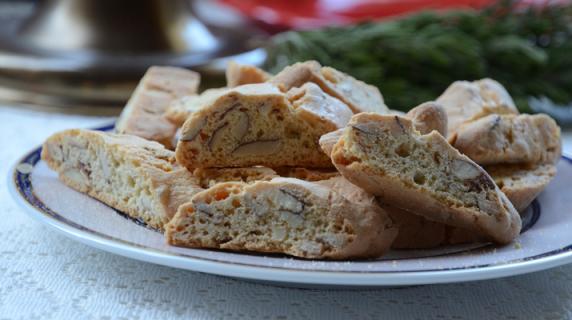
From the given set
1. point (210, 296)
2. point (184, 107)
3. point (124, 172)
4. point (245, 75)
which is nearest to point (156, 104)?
point (184, 107)

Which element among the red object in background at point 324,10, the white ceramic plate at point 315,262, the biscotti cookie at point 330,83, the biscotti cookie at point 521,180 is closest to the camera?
the white ceramic plate at point 315,262

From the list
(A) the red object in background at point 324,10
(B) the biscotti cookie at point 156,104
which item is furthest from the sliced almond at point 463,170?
(A) the red object in background at point 324,10

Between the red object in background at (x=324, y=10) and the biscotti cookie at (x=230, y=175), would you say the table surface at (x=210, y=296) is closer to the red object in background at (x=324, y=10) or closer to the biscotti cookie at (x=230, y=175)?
the biscotti cookie at (x=230, y=175)

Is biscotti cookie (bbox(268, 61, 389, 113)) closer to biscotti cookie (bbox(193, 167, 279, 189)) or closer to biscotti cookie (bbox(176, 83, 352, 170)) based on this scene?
biscotti cookie (bbox(176, 83, 352, 170))

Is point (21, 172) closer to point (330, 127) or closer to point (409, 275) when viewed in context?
point (330, 127)

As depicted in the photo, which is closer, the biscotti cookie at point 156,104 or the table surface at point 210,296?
the table surface at point 210,296

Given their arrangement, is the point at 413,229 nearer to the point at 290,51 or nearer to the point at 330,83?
the point at 330,83

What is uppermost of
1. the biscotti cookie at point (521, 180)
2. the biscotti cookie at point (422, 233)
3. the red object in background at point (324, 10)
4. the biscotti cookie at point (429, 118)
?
the biscotti cookie at point (429, 118)
